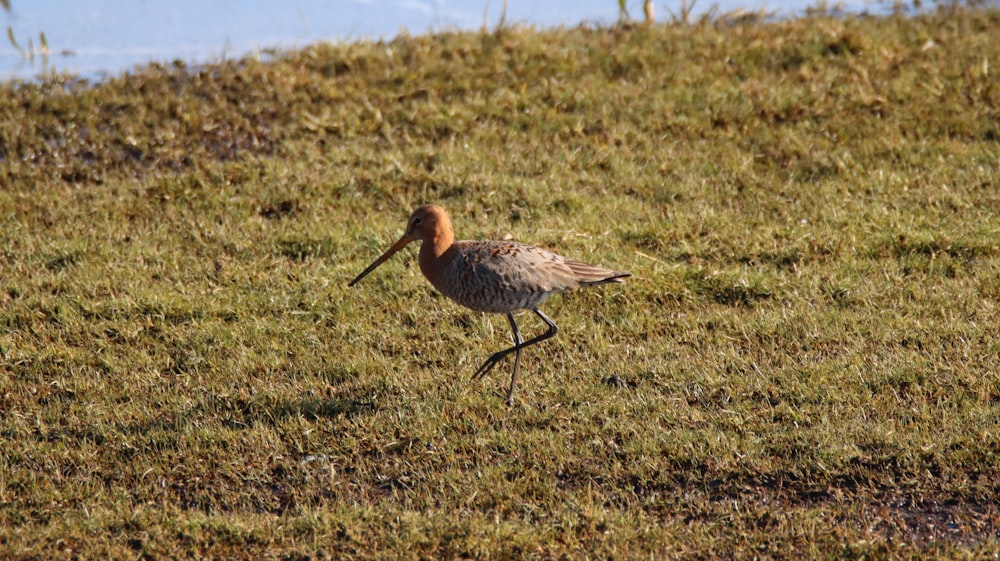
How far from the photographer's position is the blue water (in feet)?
37.0

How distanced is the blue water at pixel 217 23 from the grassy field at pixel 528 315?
0.69 metres

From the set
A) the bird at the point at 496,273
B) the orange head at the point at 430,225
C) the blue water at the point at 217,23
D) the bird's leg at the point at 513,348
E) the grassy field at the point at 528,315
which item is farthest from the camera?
the blue water at the point at 217,23

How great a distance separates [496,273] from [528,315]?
1.34 metres

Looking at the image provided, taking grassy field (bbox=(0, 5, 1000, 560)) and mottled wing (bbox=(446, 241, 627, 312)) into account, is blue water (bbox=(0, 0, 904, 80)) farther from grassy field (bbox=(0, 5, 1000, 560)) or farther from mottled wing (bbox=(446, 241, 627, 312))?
mottled wing (bbox=(446, 241, 627, 312))

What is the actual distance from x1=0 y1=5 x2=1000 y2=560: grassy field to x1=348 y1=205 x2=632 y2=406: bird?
464mm

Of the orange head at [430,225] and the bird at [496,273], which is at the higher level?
the orange head at [430,225]

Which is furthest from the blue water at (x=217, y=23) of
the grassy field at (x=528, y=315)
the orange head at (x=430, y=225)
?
the orange head at (x=430, y=225)

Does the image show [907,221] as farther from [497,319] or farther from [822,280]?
[497,319]

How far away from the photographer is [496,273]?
6.21m

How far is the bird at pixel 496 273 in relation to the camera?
20.5 feet

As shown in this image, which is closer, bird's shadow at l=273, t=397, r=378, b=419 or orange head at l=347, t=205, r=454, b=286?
bird's shadow at l=273, t=397, r=378, b=419

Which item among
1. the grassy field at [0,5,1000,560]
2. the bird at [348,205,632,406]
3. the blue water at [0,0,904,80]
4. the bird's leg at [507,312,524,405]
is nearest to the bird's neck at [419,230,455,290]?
the bird at [348,205,632,406]

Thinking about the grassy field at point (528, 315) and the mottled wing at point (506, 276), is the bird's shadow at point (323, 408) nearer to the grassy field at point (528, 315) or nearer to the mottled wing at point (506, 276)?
the grassy field at point (528, 315)

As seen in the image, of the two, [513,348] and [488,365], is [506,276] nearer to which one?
[513,348]
